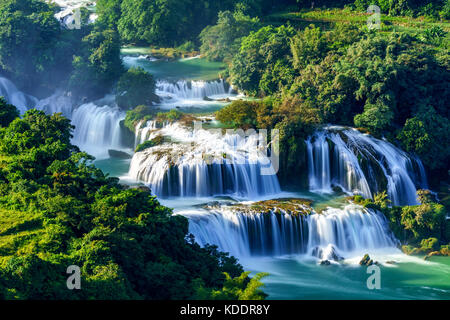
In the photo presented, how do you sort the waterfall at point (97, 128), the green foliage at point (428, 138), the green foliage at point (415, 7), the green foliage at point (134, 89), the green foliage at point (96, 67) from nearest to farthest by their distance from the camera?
1. the green foliage at point (428, 138)
2. the waterfall at point (97, 128)
3. the green foliage at point (134, 89)
4. the green foliage at point (96, 67)
5. the green foliage at point (415, 7)

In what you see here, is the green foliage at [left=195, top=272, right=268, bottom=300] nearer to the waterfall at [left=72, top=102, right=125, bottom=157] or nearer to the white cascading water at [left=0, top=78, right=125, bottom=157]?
the white cascading water at [left=0, top=78, right=125, bottom=157]

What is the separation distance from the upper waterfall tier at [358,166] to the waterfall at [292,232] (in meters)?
3.08

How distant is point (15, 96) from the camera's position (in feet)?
118

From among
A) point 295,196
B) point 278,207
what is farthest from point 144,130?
point 278,207

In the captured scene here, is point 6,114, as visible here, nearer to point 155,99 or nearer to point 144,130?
point 144,130

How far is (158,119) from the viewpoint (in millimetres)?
30328

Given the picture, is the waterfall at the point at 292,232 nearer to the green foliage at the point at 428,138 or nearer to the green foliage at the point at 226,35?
the green foliage at the point at 428,138

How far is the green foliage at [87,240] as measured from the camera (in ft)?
46.8

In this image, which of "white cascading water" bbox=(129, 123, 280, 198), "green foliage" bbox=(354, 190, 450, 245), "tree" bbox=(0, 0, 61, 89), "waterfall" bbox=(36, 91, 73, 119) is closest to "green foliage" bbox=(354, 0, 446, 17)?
"white cascading water" bbox=(129, 123, 280, 198)

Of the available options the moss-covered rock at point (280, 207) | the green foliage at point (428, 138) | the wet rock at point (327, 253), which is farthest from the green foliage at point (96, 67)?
the wet rock at point (327, 253)

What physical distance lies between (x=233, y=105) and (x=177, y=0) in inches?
700

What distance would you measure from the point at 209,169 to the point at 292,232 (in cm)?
462

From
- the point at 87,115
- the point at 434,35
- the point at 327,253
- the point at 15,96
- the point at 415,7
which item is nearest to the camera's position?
the point at 327,253

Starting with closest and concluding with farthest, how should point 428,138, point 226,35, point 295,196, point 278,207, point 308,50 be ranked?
point 278,207, point 295,196, point 428,138, point 308,50, point 226,35
